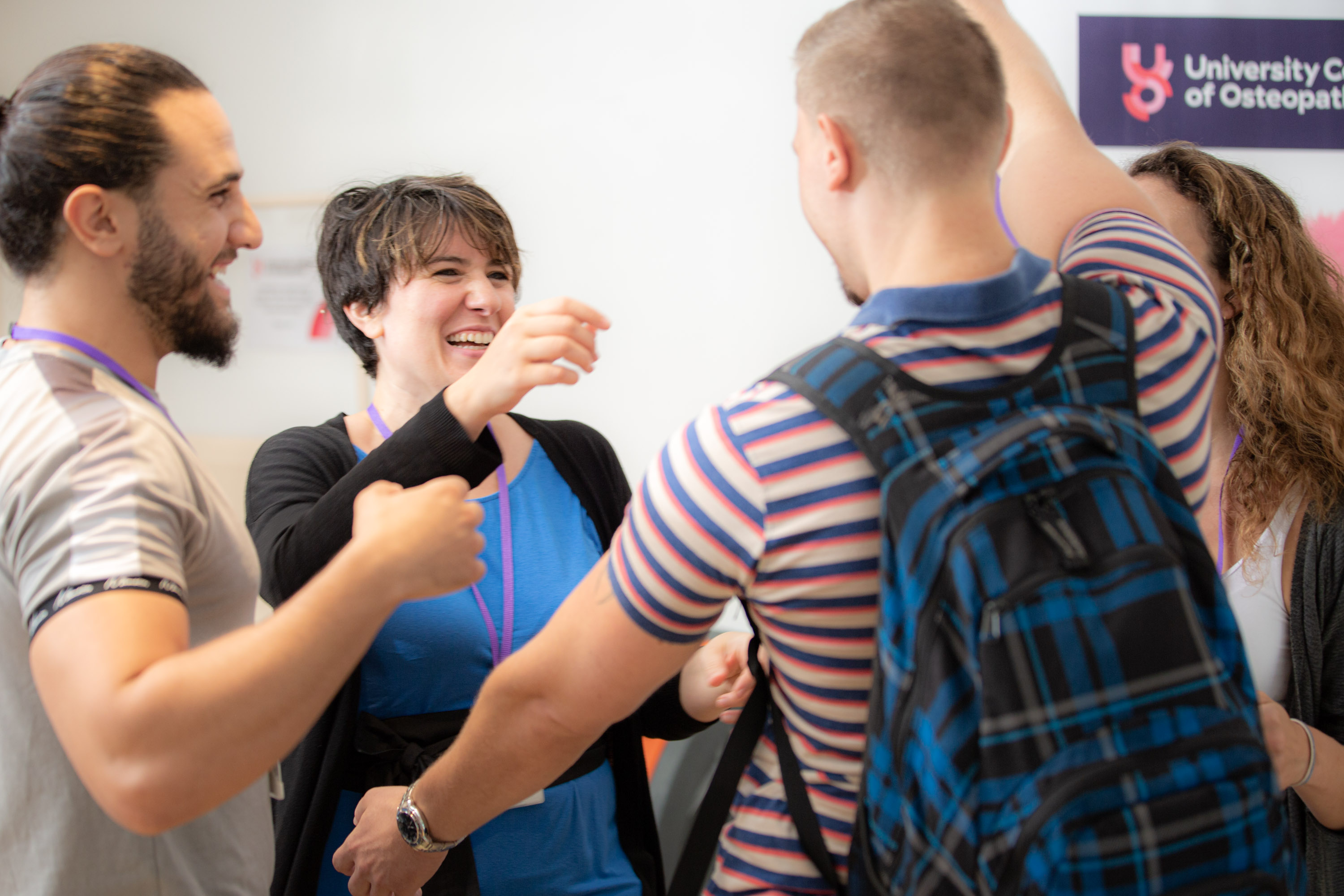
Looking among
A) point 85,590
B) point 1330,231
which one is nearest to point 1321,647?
point 85,590

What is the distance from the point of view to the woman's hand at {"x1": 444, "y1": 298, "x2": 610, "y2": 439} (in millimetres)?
1088

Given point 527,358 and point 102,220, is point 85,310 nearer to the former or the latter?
point 102,220

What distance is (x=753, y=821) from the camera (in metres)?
0.84

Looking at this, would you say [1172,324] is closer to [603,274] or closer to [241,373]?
[603,274]

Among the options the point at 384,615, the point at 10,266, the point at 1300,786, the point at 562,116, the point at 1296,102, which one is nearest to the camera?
the point at 384,615

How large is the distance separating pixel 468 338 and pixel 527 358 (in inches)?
15.4

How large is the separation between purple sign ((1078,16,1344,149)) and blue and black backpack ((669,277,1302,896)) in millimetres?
2636

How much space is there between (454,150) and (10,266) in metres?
2.48

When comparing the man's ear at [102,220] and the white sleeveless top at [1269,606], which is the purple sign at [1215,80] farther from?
the man's ear at [102,220]

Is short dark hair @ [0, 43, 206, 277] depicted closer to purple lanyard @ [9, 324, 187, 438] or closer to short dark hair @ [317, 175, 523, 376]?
purple lanyard @ [9, 324, 187, 438]

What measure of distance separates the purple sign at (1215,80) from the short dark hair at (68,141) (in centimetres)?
282

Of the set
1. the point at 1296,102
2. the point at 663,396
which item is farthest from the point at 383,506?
the point at 1296,102

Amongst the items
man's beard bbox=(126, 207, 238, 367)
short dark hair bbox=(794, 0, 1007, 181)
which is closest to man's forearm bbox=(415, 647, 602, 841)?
man's beard bbox=(126, 207, 238, 367)

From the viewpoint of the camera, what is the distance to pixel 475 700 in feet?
3.97
